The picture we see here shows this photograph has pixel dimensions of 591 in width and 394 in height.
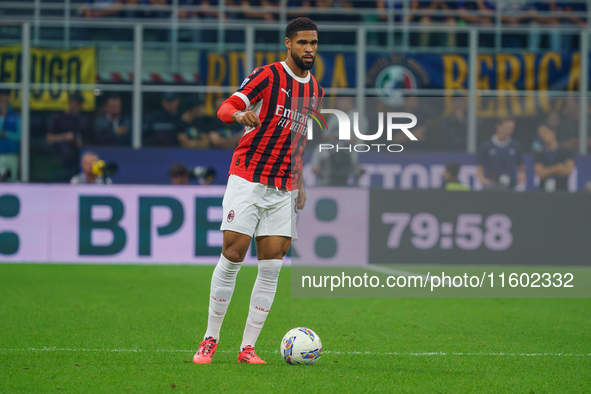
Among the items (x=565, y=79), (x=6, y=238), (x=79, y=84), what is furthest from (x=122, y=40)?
(x=565, y=79)

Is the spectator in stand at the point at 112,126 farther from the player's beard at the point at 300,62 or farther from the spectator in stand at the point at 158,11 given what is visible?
the player's beard at the point at 300,62

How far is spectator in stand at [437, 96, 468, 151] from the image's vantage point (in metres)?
13.8

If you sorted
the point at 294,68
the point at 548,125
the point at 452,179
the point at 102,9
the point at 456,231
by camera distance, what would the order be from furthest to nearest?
the point at 102,9
the point at 548,125
the point at 452,179
the point at 456,231
the point at 294,68

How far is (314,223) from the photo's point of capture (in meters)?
11.3

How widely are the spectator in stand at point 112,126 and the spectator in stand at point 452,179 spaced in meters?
5.83

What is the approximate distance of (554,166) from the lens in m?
12.7

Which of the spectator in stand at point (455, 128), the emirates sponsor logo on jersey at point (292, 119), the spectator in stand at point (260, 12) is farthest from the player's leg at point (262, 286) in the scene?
the spectator in stand at point (260, 12)

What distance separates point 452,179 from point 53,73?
7.35 m

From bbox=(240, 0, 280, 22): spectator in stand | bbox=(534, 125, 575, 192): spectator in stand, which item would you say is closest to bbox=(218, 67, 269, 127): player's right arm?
bbox=(534, 125, 575, 192): spectator in stand

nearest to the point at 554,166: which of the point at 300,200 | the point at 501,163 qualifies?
the point at 501,163

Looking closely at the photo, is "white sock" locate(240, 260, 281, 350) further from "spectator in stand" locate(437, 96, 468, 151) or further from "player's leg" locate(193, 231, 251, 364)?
"spectator in stand" locate(437, 96, 468, 151)

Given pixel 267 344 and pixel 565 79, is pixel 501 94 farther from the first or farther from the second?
pixel 267 344

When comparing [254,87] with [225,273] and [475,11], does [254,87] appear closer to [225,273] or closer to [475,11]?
[225,273]

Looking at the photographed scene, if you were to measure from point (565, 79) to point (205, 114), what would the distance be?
6556 mm
